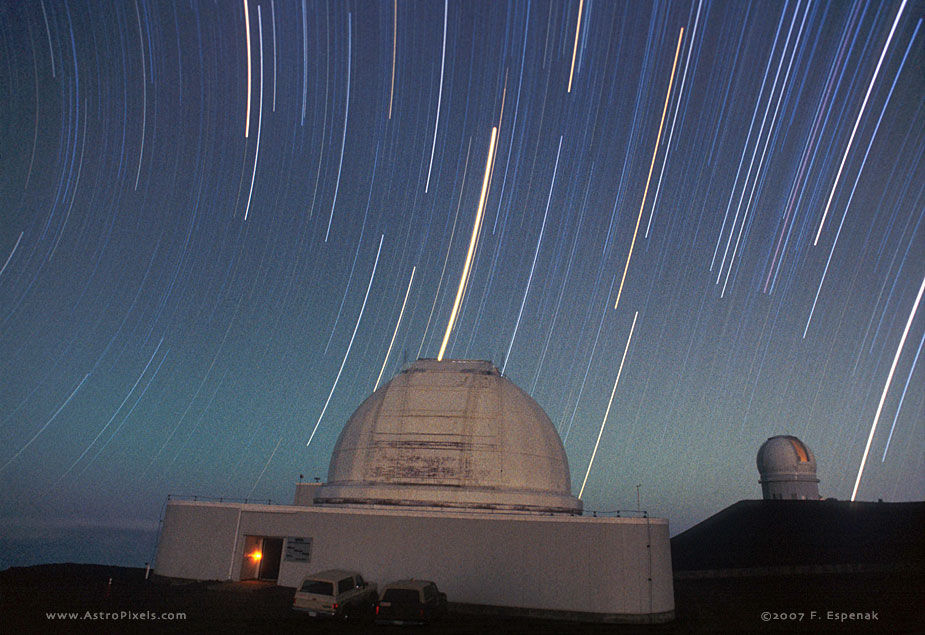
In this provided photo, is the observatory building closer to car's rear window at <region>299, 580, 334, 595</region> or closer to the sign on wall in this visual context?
the sign on wall

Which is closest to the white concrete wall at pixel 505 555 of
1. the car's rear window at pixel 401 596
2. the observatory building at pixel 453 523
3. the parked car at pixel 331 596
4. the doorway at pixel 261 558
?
the observatory building at pixel 453 523

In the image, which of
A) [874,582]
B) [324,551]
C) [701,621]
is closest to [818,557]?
[874,582]

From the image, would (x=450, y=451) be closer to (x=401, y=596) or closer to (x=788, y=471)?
(x=401, y=596)

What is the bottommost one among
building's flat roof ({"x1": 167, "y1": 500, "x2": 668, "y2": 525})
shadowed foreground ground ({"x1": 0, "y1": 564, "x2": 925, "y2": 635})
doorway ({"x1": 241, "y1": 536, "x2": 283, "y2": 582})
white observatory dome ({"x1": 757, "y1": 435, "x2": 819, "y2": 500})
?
shadowed foreground ground ({"x1": 0, "y1": 564, "x2": 925, "y2": 635})

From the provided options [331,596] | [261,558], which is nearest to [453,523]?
[331,596]

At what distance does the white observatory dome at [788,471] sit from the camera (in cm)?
4347

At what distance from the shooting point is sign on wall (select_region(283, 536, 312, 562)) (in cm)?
2072

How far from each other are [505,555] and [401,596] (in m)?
5.17

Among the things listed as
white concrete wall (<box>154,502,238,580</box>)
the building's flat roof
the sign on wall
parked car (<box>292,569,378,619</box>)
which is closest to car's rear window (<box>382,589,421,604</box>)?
parked car (<box>292,569,378,619</box>)

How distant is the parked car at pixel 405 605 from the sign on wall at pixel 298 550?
6912 millimetres

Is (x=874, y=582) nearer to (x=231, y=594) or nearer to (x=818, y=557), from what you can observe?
(x=818, y=557)

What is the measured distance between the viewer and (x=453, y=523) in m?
19.5

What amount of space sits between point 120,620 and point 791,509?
4048cm

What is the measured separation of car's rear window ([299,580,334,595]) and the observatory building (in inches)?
197
